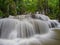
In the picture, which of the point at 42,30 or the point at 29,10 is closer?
the point at 42,30

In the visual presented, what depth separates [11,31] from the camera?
662cm

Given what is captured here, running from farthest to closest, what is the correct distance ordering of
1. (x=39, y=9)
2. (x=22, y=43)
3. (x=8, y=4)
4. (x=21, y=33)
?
1. (x=39, y=9)
2. (x=8, y=4)
3. (x=21, y=33)
4. (x=22, y=43)

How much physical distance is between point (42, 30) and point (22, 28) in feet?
4.34

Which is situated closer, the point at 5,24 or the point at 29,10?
the point at 5,24

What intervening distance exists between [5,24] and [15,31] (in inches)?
25.8

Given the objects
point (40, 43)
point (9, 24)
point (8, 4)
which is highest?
point (8, 4)

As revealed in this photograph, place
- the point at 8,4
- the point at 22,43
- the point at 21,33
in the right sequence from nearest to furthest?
the point at 22,43 < the point at 21,33 < the point at 8,4

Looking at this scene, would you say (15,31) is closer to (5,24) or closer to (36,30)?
(5,24)

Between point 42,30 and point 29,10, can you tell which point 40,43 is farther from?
point 29,10

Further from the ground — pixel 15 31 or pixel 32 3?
pixel 32 3

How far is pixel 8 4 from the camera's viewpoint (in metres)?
11.7

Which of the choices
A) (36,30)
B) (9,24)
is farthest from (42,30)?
(9,24)

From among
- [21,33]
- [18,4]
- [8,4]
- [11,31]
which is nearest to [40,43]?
[21,33]

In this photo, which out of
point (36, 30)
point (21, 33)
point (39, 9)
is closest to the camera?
point (21, 33)
